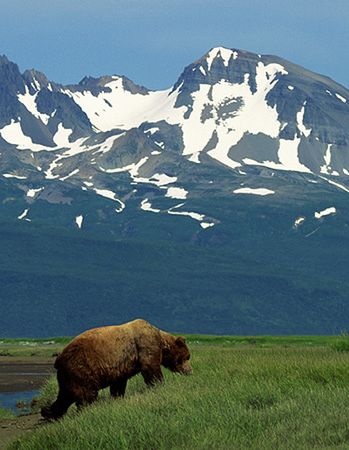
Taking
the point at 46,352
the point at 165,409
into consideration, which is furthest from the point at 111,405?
the point at 46,352

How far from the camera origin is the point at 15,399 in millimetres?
51312

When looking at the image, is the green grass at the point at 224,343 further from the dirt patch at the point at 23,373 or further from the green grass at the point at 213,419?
the green grass at the point at 213,419

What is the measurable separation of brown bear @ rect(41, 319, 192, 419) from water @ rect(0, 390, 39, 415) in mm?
11986

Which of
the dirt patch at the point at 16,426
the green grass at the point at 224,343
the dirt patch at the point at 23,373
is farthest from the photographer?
the green grass at the point at 224,343

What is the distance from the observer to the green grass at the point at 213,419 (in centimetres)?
2344

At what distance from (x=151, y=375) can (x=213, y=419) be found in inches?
175

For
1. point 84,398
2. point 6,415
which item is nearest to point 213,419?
point 84,398

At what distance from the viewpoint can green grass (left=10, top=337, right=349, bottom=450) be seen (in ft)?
76.9

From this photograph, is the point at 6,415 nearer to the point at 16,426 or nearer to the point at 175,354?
the point at 16,426

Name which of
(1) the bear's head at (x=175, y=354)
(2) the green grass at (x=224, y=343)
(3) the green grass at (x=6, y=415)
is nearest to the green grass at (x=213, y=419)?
(1) the bear's head at (x=175, y=354)

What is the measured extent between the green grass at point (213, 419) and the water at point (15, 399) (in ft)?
38.5

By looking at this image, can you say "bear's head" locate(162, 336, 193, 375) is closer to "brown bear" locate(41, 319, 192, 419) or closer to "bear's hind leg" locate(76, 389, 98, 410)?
"brown bear" locate(41, 319, 192, 419)

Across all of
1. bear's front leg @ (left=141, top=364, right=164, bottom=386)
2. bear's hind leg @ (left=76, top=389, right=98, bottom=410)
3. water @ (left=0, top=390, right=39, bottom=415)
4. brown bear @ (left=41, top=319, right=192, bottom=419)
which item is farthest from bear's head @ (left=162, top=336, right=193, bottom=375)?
water @ (left=0, top=390, right=39, bottom=415)

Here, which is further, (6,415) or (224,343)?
(224,343)
